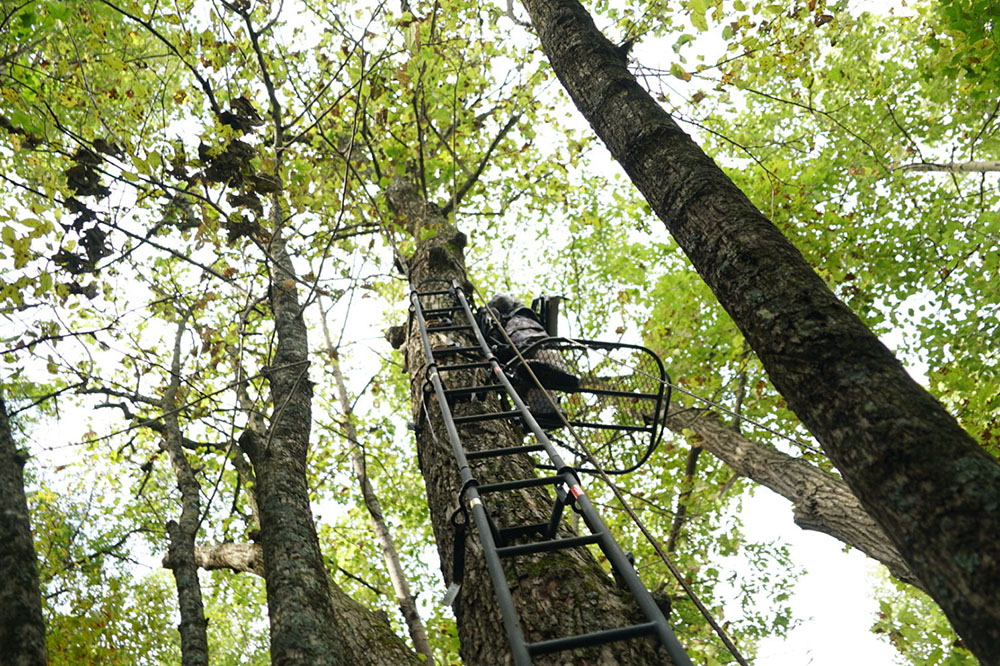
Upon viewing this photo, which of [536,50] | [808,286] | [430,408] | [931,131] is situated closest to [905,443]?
[808,286]

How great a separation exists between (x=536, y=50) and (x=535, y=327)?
5552 millimetres

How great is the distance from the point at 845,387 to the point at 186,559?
16.9 ft

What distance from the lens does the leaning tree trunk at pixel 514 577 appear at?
6.32 feet

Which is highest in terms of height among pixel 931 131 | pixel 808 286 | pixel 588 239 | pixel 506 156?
pixel 588 239

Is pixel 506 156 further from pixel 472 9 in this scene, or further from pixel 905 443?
pixel 905 443

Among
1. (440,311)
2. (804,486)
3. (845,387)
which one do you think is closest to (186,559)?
(440,311)

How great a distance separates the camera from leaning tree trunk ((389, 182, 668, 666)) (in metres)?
1.93

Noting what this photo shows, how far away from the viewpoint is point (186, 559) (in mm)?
4797

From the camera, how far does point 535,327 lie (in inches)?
173

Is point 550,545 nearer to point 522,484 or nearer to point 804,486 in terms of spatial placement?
point 522,484

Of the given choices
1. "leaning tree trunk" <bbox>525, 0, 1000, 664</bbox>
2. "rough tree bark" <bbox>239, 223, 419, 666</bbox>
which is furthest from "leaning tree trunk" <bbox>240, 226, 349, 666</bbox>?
"leaning tree trunk" <bbox>525, 0, 1000, 664</bbox>

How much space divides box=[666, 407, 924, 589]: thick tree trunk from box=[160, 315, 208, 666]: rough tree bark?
16.4 feet

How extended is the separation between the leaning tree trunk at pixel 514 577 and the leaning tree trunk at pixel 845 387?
917 mm

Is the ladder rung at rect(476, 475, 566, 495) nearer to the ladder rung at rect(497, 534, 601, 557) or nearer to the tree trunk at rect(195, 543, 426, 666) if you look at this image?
the ladder rung at rect(497, 534, 601, 557)
